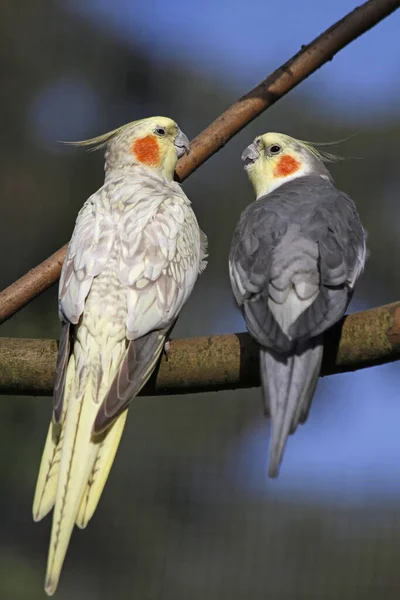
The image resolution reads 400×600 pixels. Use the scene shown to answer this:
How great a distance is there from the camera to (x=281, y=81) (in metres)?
2.48

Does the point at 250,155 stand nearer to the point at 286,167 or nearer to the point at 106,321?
the point at 286,167

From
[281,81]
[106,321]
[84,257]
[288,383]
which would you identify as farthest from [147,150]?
[288,383]

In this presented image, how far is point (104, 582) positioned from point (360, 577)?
1219 mm

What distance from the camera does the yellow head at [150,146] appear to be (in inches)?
108

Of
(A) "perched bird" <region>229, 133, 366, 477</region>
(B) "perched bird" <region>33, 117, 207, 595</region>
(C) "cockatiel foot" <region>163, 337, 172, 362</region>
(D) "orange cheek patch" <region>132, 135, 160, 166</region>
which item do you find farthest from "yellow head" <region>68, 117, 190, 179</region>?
(C) "cockatiel foot" <region>163, 337, 172, 362</region>

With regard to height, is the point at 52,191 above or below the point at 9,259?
above

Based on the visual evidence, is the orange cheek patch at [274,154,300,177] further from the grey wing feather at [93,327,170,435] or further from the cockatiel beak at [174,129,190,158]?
the grey wing feather at [93,327,170,435]

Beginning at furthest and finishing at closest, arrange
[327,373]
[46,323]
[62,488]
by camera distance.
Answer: [46,323] < [327,373] < [62,488]

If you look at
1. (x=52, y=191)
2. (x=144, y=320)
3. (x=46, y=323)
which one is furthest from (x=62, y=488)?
(x=52, y=191)

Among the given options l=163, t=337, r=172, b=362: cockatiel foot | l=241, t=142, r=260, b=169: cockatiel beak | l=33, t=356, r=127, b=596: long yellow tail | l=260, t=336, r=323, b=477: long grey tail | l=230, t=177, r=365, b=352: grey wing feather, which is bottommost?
l=33, t=356, r=127, b=596: long yellow tail

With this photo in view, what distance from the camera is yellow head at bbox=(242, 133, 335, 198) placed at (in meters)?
2.90

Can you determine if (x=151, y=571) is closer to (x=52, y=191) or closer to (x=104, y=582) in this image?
(x=104, y=582)

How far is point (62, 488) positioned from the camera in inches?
74.2

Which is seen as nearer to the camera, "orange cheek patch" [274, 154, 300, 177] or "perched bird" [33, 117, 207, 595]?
"perched bird" [33, 117, 207, 595]
